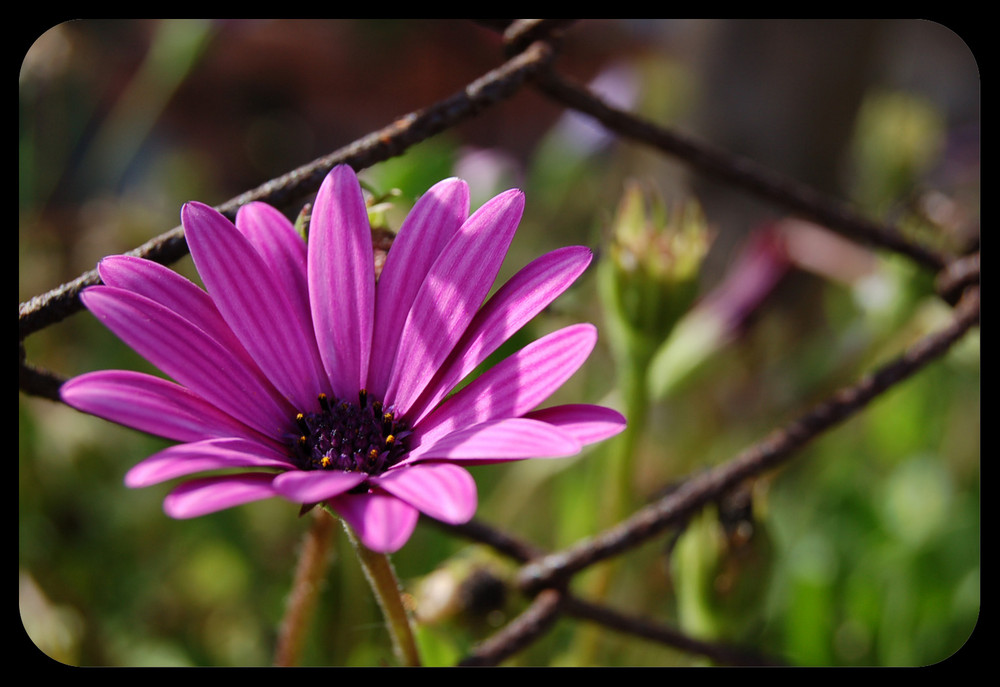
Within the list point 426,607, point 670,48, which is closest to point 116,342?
point 426,607

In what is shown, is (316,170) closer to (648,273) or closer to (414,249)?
(414,249)

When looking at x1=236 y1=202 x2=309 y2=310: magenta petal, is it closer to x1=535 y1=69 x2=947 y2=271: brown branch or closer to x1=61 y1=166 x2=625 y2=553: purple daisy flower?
x1=61 y1=166 x2=625 y2=553: purple daisy flower

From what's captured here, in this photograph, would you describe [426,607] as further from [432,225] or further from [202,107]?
[202,107]

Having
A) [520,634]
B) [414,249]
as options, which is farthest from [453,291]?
[520,634]

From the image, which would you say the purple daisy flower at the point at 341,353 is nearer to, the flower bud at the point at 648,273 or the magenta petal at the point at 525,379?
the magenta petal at the point at 525,379

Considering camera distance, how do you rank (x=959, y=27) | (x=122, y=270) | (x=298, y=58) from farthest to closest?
(x=298, y=58) → (x=959, y=27) → (x=122, y=270)
